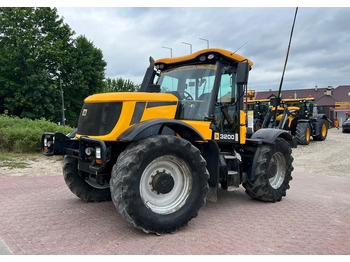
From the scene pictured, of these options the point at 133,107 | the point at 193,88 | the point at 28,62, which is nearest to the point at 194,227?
the point at 133,107

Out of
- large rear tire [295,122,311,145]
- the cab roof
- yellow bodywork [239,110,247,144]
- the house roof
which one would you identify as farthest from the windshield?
the house roof

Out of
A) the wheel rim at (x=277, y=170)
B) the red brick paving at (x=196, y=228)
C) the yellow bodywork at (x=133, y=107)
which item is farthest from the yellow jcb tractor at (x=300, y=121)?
the yellow bodywork at (x=133, y=107)

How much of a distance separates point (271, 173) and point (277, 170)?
11.1 inches

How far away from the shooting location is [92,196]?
5871mm

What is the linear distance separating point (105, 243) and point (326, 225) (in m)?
3.20

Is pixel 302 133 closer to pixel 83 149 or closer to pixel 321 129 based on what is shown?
pixel 321 129

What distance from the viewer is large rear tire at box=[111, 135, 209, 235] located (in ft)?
13.5

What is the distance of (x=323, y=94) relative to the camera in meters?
60.0

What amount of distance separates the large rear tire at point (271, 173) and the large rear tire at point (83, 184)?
102 inches

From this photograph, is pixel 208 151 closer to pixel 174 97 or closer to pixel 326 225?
pixel 174 97

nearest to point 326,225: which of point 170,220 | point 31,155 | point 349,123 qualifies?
point 170,220

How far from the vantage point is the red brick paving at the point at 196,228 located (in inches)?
154

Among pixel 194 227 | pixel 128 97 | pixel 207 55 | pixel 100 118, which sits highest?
pixel 207 55

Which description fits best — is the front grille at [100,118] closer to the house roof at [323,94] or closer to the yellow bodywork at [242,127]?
the yellow bodywork at [242,127]
